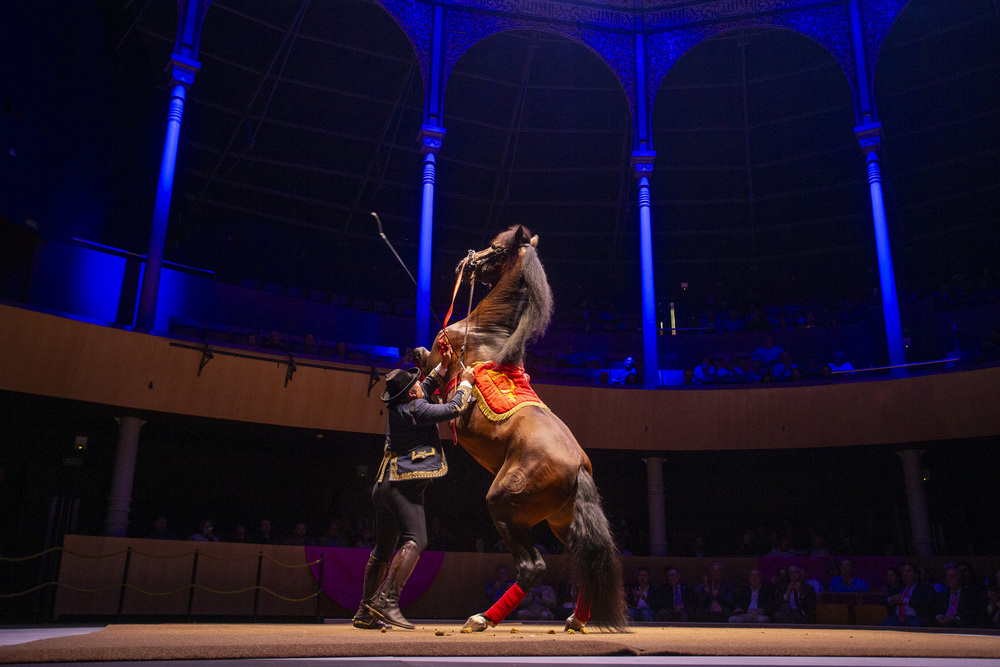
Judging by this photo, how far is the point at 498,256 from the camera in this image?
4.80m

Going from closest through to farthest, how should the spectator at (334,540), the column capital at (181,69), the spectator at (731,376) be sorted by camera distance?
the spectator at (334,540) < the column capital at (181,69) < the spectator at (731,376)

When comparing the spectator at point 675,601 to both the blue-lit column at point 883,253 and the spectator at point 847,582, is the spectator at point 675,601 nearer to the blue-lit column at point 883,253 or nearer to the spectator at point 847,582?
the spectator at point 847,582

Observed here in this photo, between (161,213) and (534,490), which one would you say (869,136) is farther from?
(534,490)

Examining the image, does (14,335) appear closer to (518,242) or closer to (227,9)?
(518,242)

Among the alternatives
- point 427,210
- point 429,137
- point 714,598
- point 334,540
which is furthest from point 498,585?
point 429,137

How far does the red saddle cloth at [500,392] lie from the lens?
427cm

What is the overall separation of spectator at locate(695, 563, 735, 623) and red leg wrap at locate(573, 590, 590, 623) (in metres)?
7.11

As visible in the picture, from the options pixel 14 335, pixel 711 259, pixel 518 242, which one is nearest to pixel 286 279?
pixel 14 335

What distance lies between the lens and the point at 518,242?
476 centimetres

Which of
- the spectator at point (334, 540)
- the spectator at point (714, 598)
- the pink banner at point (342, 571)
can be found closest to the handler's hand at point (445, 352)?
the pink banner at point (342, 571)

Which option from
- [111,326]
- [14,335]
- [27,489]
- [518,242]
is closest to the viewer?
[518,242]

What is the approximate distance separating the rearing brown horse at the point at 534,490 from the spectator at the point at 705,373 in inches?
385

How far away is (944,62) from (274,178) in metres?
14.9

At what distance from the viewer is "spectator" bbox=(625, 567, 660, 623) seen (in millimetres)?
10203
